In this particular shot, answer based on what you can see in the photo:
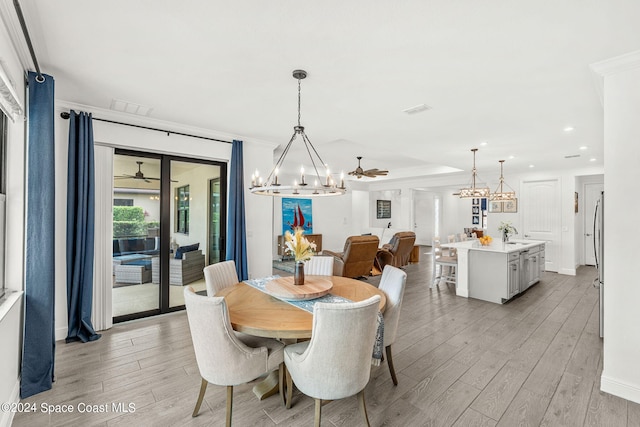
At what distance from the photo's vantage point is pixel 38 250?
94.8 inches

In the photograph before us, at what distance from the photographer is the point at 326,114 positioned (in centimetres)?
357

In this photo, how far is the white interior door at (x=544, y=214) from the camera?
24.2ft

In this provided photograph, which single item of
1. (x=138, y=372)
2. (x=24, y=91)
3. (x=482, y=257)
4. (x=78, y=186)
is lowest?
(x=138, y=372)

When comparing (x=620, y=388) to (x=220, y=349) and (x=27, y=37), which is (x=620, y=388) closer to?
(x=220, y=349)

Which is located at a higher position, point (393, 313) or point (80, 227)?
point (80, 227)

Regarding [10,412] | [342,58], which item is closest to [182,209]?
[10,412]

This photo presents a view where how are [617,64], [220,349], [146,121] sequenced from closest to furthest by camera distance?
[220,349] → [617,64] → [146,121]

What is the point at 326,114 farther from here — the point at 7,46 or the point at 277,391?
the point at 277,391

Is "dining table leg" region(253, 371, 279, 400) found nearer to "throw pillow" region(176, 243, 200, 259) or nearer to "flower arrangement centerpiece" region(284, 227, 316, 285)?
"flower arrangement centerpiece" region(284, 227, 316, 285)

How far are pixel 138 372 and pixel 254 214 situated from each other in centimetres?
256

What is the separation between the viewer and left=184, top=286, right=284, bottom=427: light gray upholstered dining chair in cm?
184

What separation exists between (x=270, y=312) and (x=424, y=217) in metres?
11.1

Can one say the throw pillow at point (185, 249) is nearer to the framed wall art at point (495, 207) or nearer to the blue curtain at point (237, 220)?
the blue curtain at point (237, 220)

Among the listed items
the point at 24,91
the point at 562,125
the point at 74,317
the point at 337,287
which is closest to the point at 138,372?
the point at 74,317
